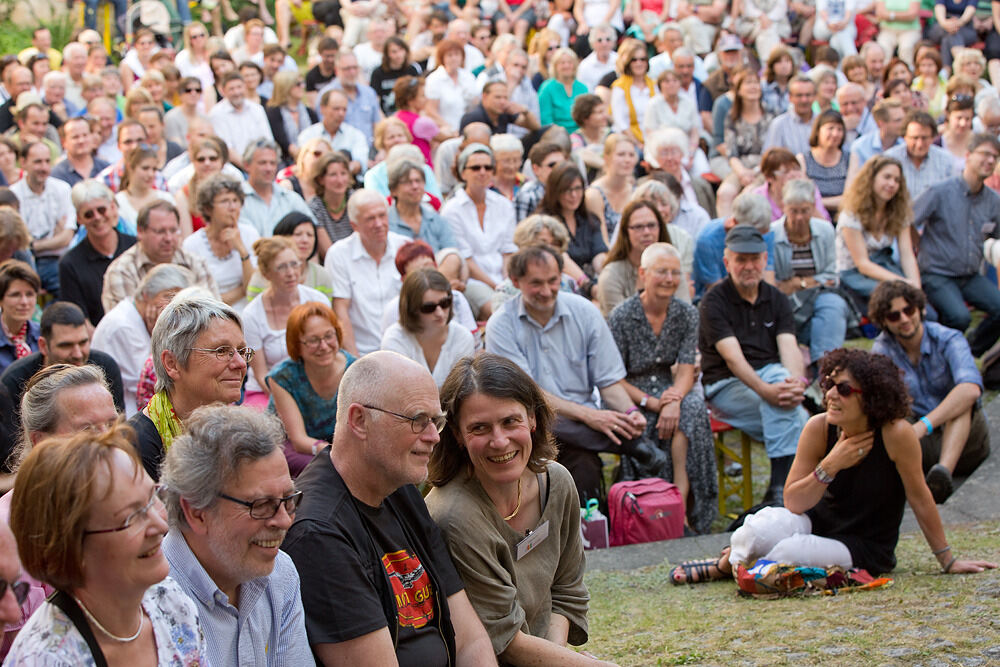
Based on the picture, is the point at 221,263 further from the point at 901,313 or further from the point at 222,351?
the point at 901,313

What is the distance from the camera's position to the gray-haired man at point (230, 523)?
2.74 metres

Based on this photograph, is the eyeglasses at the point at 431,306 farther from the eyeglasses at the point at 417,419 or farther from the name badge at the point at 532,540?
the eyeglasses at the point at 417,419

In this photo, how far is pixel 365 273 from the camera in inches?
315

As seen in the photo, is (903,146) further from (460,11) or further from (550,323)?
(460,11)

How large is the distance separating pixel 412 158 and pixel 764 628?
5.74m

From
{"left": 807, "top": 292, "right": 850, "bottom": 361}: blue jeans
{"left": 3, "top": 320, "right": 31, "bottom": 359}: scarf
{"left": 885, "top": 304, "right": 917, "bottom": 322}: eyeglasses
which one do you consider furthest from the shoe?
{"left": 3, "top": 320, "right": 31, "bottom": 359}: scarf

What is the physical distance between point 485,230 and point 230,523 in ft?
21.8

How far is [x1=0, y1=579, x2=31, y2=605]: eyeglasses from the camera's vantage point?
2.37 m

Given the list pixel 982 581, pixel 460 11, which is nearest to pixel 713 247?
pixel 982 581

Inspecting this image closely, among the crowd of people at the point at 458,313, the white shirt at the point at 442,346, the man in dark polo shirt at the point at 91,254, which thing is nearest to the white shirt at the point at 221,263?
the crowd of people at the point at 458,313

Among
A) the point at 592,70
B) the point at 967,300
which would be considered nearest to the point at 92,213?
the point at 967,300

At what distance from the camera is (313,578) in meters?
2.99

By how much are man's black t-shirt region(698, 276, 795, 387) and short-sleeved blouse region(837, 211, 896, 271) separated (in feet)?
6.17

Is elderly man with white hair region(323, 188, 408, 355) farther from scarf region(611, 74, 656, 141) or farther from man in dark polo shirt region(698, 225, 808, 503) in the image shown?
scarf region(611, 74, 656, 141)
